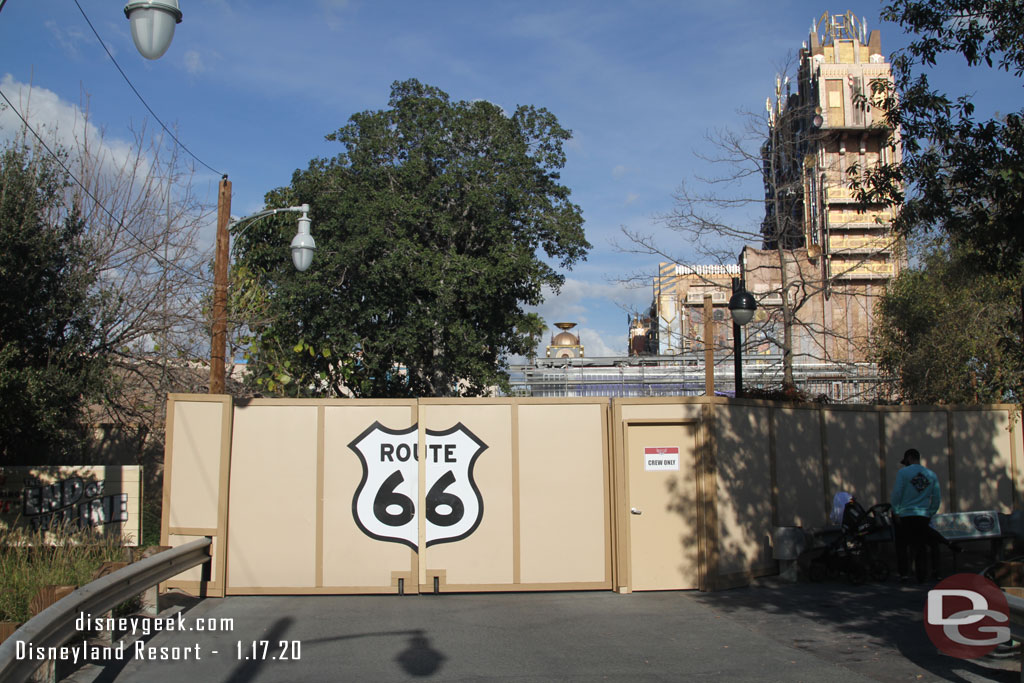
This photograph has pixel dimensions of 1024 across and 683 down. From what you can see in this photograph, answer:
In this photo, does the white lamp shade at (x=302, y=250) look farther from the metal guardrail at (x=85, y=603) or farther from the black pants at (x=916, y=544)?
the black pants at (x=916, y=544)

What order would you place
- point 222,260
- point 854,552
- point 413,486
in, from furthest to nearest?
point 222,260 < point 854,552 < point 413,486

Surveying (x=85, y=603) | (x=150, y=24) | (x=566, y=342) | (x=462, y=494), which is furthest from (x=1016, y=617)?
(x=566, y=342)

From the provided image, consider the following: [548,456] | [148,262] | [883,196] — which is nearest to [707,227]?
[883,196]

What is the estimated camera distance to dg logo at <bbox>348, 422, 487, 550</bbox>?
10883mm

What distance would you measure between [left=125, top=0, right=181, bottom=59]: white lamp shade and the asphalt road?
5.28m

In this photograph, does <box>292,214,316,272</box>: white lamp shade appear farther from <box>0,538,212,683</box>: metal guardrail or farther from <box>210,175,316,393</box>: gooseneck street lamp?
<box>0,538,212,683</box>: metal guardrail

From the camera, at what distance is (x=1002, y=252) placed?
10.2 meters

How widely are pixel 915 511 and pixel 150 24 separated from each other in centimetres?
1046

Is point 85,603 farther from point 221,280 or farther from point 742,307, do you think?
point 742,307

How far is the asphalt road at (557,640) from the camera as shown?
23.2 ft

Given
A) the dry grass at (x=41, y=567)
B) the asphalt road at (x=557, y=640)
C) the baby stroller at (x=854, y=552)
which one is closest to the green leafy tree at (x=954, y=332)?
the baby stroller at (x=854, y=552)

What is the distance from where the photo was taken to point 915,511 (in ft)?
36.3

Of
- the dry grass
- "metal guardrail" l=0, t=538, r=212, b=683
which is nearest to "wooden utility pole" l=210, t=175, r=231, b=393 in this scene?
the dry grass

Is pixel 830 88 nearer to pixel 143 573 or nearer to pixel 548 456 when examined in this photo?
pixel 548 456
